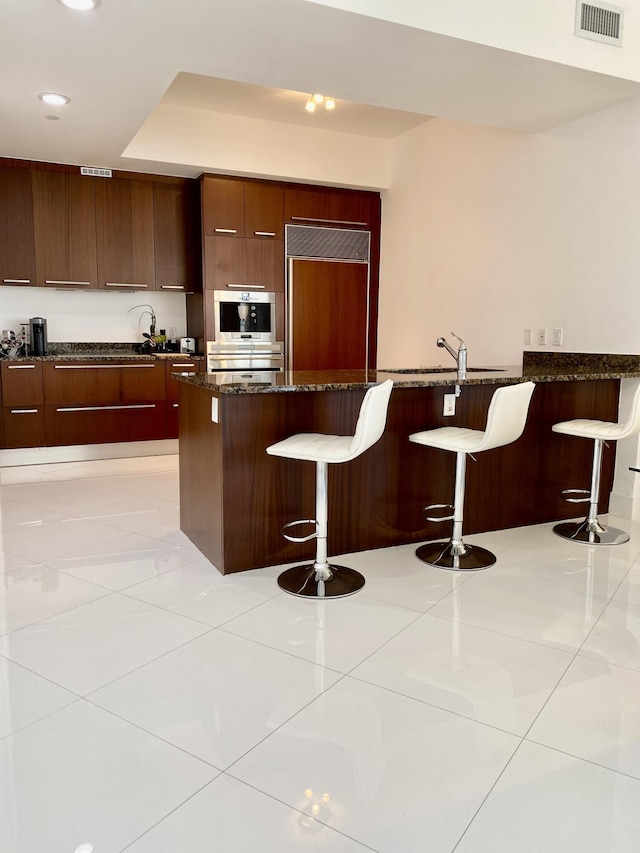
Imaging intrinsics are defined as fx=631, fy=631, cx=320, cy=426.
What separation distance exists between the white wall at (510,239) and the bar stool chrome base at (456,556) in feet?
5.43

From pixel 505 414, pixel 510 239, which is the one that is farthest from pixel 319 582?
pixel 510 239

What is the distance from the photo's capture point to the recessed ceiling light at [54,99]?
12.2 feet

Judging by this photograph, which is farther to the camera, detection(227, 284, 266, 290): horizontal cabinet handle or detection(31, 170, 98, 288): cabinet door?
detection(227, 284, 266, 290): horizontal cabinet handle

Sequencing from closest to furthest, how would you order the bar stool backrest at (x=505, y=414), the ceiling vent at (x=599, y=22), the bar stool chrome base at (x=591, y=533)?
1. the bar stool backrest at (x=505, y=414)
2. the ceiling vent at (x=599, y=22)
3. the bar stool chrome base at (x=591, y=533)

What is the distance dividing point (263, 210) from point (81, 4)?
318 cm

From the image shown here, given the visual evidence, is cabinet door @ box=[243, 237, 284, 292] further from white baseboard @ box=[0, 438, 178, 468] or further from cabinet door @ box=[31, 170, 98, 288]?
white baseboard @ box=[0, 438, 178, 468]

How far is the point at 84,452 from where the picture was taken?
18.1ft

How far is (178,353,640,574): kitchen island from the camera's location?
294 centimetres

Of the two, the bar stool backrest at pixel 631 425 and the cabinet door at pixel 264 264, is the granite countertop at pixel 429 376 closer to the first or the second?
the bar stool backrest at pixel 631 425

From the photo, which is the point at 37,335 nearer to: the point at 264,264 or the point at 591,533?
the point at 264,264

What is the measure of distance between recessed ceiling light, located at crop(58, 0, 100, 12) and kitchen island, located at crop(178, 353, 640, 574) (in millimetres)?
1636

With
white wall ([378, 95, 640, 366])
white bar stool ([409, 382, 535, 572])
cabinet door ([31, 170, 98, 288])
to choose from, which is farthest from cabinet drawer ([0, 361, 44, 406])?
white bar stool ([409, 382, 535, 572])

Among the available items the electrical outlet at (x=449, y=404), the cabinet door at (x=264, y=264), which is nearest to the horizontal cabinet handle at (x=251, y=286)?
the cabinet door at (x=264, y=264)

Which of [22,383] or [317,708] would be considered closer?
[317,708]
